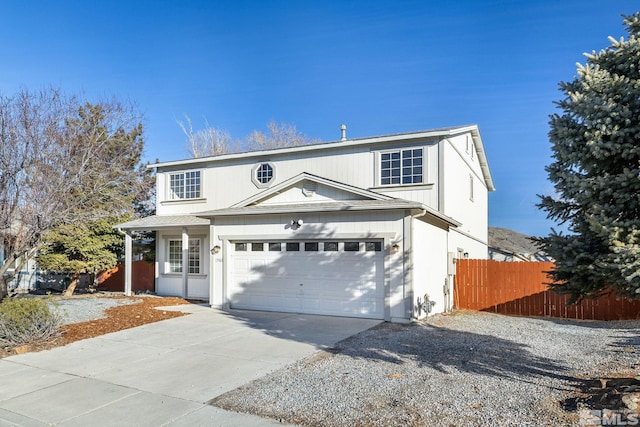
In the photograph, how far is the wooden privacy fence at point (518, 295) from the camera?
40.5 feet

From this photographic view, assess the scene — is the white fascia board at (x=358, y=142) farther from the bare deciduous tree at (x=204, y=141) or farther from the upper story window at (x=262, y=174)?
the bare deciduous tree at (x=204, y=141)

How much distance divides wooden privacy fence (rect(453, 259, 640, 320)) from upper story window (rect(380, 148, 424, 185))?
3371mm

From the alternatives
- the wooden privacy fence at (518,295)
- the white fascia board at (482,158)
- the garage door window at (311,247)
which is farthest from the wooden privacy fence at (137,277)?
the white fascia board at (482,158)

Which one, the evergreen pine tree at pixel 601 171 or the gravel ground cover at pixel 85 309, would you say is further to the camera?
the gravel ground cover at pixel 85 309

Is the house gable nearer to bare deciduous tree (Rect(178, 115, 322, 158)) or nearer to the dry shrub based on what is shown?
the dry shrub

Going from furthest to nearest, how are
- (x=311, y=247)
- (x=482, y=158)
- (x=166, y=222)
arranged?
(x=482, y=158)
(x=166, y=222)
(x=311, y=247)

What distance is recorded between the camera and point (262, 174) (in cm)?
1617

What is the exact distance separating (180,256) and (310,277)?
755 centimetres

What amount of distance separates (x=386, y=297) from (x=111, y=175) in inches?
364

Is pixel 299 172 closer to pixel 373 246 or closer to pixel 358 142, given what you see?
pixel 358 142

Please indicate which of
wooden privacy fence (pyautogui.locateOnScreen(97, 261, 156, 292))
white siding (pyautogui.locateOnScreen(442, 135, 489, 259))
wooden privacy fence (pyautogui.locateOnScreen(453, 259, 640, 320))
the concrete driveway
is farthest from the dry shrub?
wooden privacy fence (pyautogui.locateOnScreen(453, 259, 640, 320))

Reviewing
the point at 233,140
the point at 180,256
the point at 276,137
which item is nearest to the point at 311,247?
the point at 180,256

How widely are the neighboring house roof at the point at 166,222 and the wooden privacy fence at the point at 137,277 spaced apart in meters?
3.02

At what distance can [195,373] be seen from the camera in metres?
6.41
